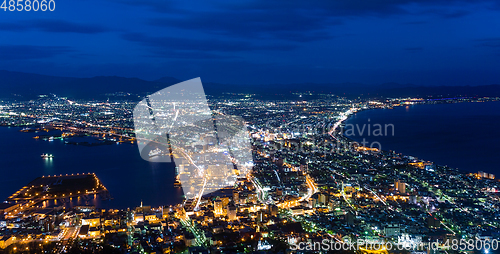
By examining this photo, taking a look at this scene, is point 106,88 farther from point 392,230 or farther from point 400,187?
point 392,230

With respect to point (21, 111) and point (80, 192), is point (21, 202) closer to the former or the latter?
point (80, 192)

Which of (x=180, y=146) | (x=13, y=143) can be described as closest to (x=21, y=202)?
(x=180, y=146)

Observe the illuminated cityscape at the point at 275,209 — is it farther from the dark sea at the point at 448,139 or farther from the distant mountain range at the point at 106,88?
the distant mountain range at the point at 106,88

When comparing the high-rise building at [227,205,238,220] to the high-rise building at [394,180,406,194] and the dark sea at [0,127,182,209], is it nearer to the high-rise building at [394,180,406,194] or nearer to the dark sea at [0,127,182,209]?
the dark sea at [0,127,182,209]

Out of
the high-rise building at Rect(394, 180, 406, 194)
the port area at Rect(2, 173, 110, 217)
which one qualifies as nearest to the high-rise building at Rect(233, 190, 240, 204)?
the port area at Rect(2, 173, 110, 217)

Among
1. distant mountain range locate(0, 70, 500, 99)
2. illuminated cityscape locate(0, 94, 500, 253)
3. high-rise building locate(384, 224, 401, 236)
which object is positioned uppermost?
distant mountain range locate(0, 70, 500, 99)

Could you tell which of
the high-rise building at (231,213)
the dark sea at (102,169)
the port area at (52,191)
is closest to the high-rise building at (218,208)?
the high-rise building at (231,213)
